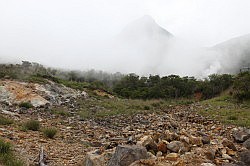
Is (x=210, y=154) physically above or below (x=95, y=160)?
above

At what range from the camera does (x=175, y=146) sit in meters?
6.11

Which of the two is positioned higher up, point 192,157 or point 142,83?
point 142,83

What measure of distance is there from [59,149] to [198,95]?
33489mm

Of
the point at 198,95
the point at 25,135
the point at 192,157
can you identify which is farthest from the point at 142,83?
the point at 192,157

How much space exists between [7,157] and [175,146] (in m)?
3.44

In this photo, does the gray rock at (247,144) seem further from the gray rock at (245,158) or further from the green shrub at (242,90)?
the green shrub at (242,90)

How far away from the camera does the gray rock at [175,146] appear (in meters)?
6.06

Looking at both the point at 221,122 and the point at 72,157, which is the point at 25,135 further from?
the point at 221,122

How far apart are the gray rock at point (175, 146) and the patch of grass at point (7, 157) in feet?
9.82

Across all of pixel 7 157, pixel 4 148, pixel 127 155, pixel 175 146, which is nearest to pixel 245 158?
pixel 175 146

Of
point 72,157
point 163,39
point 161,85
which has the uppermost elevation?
point 163,39

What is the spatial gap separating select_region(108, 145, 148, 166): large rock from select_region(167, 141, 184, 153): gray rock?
36.6 inches

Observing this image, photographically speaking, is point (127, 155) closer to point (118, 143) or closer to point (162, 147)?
point (162, 147)

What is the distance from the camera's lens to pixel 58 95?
22.4 m
